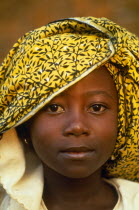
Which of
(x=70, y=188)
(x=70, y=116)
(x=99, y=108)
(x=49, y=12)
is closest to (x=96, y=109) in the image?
(x=99, y=108)

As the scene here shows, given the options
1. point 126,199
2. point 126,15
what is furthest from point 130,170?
point 126,15

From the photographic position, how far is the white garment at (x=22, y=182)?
1.86 m

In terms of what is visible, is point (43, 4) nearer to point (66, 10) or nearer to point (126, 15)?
point (66, 10)

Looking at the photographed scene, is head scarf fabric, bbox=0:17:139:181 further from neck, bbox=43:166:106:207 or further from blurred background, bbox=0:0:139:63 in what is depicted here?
blurred background, bbox=0:0:139:63

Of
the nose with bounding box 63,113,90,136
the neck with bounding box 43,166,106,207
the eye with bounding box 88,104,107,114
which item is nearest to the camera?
the nose with bounding box 63,113,90,136

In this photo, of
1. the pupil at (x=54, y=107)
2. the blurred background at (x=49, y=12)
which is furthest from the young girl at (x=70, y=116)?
the blurred background at (x=49, y=12)

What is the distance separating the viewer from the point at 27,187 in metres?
1.91

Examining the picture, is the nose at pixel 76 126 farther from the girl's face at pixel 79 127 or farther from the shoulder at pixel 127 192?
the shoulder at pixel 127 192

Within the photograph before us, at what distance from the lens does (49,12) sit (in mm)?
3809

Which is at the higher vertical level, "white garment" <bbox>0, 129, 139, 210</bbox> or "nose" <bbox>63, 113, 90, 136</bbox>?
"nose" <bbox>63, 113, 90, 136</bbox>

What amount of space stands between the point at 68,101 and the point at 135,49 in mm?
340

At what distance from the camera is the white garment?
1859mm

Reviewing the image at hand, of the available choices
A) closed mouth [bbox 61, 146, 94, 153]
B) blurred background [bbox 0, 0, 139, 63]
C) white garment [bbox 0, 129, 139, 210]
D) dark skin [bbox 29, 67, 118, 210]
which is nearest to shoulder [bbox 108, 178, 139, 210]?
white garment [bbox 0, 129, 139, 210]

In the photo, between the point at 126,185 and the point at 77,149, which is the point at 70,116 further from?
the point at 126,185
